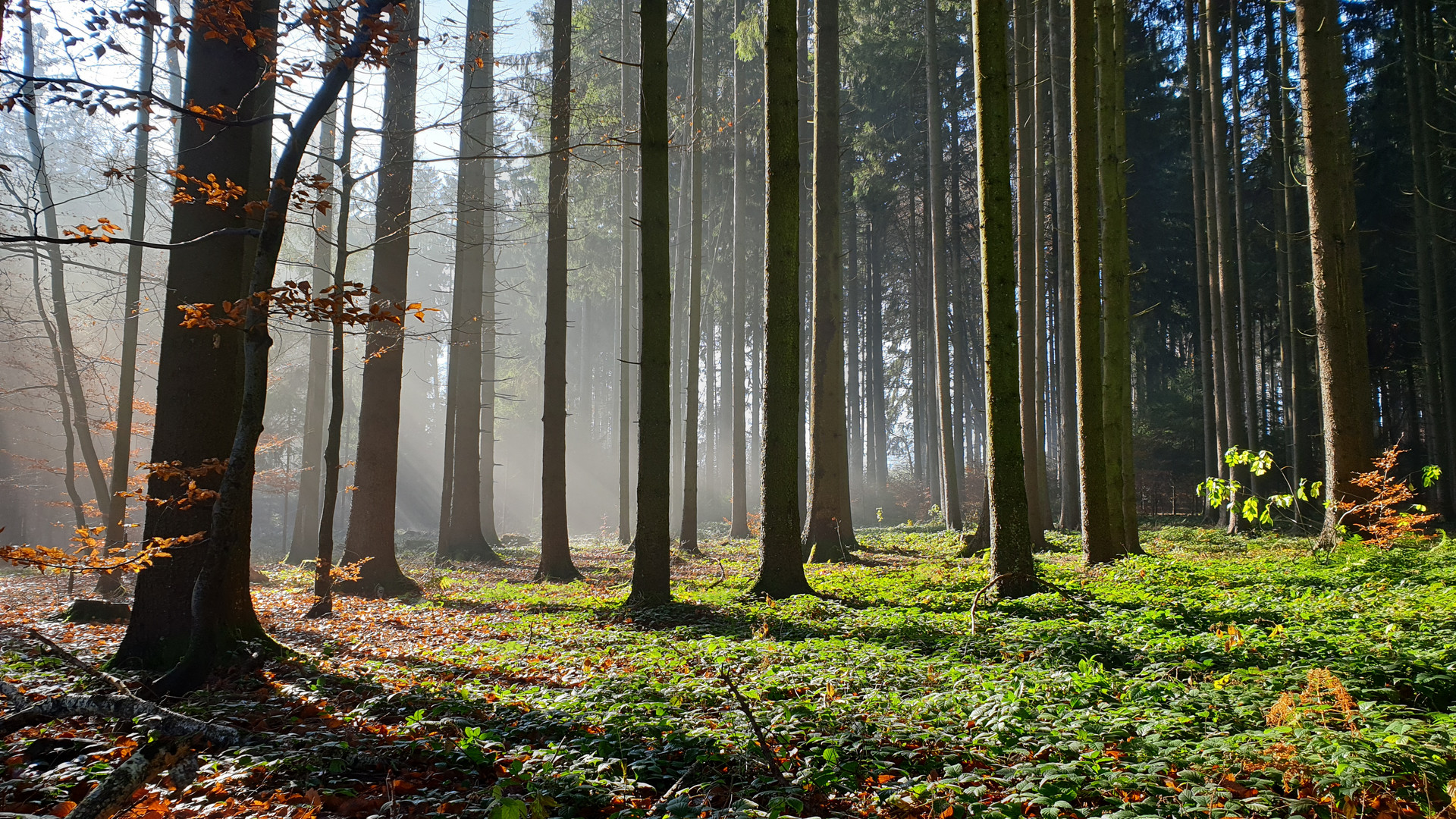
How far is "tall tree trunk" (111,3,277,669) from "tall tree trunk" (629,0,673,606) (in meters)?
3.62

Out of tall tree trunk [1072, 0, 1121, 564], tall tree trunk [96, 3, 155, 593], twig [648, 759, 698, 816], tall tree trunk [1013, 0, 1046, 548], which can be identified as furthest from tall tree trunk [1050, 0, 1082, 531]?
tall tree trunk [96, 3, 155, 593]

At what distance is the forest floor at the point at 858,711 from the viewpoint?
111 inches

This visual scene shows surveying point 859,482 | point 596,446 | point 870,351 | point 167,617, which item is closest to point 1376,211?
point 870,351

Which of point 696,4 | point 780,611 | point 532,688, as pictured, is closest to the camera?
point 532,688

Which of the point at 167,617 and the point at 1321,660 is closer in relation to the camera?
the point at 1321,660

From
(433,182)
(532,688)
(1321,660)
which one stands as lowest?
(532,688)

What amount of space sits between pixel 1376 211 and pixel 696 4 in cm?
1723

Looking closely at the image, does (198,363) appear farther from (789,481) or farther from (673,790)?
(789,481)

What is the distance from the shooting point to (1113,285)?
9.91 metres

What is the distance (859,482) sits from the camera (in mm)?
33062

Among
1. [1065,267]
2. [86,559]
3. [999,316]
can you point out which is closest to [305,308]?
[86,559]

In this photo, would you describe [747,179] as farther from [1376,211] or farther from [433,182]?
[433,182]

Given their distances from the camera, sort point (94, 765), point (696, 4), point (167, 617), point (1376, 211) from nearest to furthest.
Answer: point (94, 765) → point (167, 617) → point (696, 4) → point (1376, 211)

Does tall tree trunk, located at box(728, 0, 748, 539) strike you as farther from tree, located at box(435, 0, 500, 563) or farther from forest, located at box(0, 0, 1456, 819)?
tree, located at box(435, 0, 500, 563)
